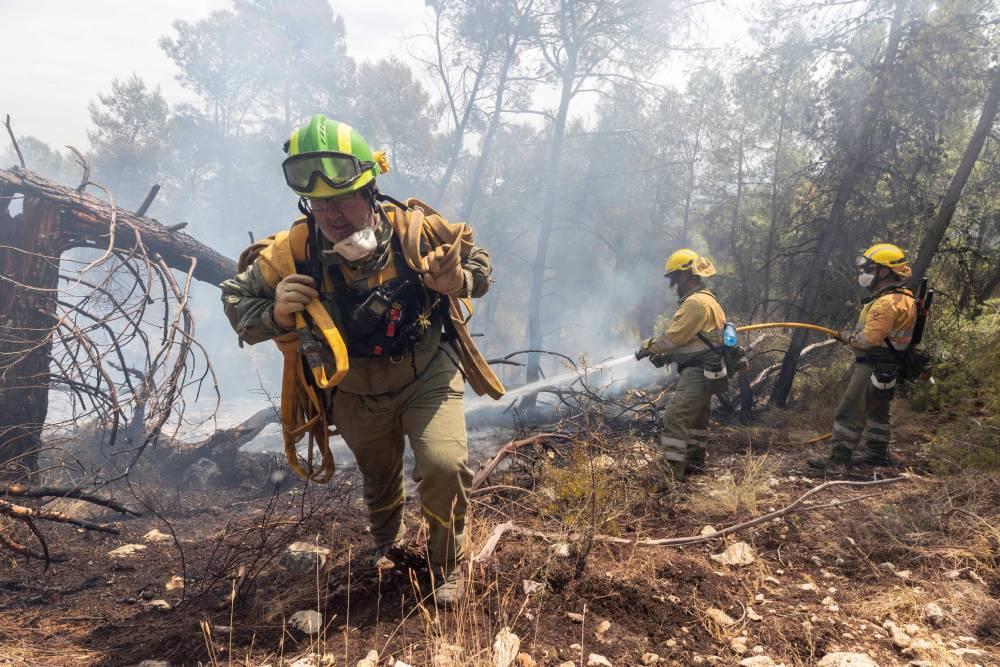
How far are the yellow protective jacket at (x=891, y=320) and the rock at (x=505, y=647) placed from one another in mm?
4416

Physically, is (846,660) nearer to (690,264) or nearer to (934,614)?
(934,614)

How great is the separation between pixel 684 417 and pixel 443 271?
3.36 meters

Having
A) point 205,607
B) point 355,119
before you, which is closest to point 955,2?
point 205,607

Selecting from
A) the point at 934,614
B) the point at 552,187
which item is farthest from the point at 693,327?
the point at 552,187

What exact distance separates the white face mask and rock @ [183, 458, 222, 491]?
17.5ft

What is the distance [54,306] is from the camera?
16.2ft

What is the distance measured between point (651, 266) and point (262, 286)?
19051mm

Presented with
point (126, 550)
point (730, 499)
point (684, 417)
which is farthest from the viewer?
point (684, 417)

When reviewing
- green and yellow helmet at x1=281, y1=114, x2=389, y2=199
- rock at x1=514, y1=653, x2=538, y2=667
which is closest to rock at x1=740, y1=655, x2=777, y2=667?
rock at x1=514, y1=653, x2=538, y2=667

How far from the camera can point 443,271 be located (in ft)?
8.35

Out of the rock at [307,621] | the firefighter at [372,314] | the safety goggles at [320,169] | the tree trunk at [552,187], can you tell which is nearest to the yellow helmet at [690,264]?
the firefighter at [372,314]

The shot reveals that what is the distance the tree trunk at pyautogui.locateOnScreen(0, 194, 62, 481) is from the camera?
15.8 ft

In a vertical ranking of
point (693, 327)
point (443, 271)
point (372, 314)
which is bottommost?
point (693, 327)

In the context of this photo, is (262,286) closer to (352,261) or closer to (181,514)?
(352,261)
